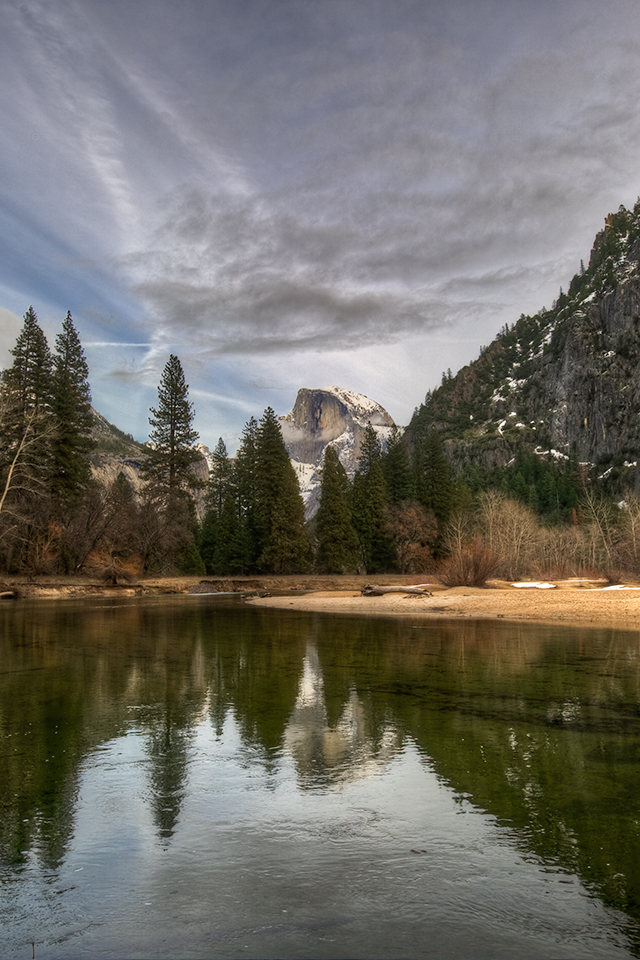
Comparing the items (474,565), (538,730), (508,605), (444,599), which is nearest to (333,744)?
(538,730)

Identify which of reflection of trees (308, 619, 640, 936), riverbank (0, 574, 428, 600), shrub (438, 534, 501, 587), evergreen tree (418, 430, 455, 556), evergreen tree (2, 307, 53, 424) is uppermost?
evergreen tree (2, 307, 53, 424)

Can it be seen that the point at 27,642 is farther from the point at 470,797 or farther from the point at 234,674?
the point at 470,797

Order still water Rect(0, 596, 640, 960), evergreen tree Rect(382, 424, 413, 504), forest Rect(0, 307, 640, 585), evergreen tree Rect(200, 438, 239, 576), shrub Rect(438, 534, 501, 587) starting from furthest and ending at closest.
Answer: evergreen tree Rect(382, 424, 413, 504) → evergreen tree Rect(200, 438, 239, 576) → forest Rect(0, 307, 640, 585) → shrub Rect(438, 534, 501, 587) → still water Rect(0, 596, 640, 960)

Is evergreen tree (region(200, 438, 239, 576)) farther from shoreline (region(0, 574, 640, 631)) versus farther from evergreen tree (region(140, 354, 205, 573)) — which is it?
shoreline (region(0, 574, 640, 631))

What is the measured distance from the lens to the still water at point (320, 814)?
3932mm

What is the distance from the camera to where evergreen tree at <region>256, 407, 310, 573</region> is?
65188 mm

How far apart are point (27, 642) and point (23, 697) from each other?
835cm

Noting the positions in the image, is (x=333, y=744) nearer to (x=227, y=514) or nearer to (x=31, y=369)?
(x=31, y=369)

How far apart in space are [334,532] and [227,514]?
498 inches

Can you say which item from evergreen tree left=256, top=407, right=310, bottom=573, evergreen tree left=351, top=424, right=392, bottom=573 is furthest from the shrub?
evergreen tree left=351, top=424, right=392, bottom=573

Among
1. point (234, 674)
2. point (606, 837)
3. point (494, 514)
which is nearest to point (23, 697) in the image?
point (234, 674)

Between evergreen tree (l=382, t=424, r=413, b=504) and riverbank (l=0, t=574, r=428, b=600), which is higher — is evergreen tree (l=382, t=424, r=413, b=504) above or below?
above

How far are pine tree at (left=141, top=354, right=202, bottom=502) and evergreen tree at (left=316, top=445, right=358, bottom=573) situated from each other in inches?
585

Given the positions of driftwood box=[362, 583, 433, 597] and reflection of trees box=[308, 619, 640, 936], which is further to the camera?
Answer: driftwood box=[362, 583, 433, 597]
